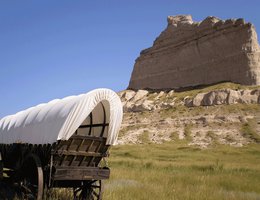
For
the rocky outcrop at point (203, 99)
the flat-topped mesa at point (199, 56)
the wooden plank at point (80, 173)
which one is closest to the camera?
the wooden plank at point (80, 173)

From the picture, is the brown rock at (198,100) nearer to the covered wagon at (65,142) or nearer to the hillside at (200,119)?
the hillside at (200,119)

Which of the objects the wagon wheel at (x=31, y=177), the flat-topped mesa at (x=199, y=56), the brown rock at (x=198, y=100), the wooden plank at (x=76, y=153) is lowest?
the wagon wheel at (x=31, y=177)

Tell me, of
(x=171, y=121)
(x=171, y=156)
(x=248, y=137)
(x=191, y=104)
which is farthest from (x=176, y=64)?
(x=171, y=156)

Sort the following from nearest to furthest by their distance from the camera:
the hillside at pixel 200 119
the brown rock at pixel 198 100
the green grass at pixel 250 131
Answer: the green grass at pixel 250 131
the hillside at pixel 200 119
the brown rock at pixel 198 100

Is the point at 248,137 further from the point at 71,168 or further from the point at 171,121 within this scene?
the point at 71,168

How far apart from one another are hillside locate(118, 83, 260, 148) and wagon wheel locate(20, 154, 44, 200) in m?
31.8

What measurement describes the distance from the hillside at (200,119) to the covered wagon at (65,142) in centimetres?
3140

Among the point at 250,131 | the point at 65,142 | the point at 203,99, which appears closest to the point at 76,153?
the point at 65,142

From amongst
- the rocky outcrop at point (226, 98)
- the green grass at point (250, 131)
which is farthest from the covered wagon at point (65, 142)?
the rocky outcrop at point (226, 98)

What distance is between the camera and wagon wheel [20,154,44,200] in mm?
8195

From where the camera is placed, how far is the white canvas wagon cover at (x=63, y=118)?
787 centimetres

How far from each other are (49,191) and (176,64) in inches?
3508

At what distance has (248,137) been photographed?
135 ft

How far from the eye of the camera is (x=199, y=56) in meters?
90.4
